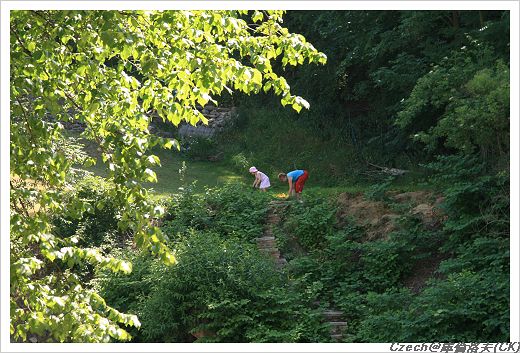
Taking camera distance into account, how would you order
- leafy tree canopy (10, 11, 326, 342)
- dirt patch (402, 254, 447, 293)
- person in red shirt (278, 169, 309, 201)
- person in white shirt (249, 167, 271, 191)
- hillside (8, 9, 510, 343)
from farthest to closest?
person in white shirt (249, 167, 271, 191) → person in red shirt (278, 169, 309, 201) → dirt patch (402, 254, 447, 293) → hillside (8, 9, 510, 343) → leafy tree canopy (10, 11, 326, 342)

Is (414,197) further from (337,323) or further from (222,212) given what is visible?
(337,323)

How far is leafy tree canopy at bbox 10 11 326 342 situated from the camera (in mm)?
7215

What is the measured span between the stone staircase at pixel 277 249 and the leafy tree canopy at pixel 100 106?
577 cm

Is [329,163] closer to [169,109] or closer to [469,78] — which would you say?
[469,78]

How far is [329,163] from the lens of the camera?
72.6 feet

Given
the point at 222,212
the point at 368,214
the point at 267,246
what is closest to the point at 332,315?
the point at 267,246

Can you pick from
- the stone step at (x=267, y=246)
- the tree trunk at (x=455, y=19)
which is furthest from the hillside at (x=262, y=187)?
the tree trunk at (x=455, y=19)

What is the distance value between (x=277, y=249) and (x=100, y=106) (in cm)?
866

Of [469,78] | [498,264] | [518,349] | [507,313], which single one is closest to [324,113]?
[469,78]

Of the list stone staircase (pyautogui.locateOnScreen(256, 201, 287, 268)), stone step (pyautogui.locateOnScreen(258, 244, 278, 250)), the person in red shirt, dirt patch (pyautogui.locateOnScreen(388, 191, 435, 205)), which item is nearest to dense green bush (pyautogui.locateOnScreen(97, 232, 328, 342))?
stone staircase (pyautogui.locateOnScreen(256, 201, 287, 268))

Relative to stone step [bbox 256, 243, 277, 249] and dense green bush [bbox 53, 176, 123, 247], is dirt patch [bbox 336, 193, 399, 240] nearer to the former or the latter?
stone step [bbox 256, 243, 277, 249]

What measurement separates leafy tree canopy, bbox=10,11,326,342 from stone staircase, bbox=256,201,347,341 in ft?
18.9

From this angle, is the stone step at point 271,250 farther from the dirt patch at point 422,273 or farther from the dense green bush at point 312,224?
the dirt patch at point 422,273

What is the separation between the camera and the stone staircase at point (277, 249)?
1316 centimetres
